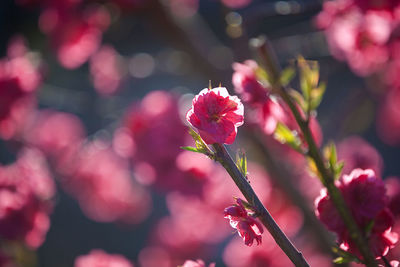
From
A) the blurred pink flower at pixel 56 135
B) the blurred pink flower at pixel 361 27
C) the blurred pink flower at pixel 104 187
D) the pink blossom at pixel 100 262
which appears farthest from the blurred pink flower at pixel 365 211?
the blurred pink flower at pixel 56 135

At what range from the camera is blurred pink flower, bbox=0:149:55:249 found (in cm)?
98

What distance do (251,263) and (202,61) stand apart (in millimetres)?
732

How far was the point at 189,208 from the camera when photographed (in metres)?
1.48

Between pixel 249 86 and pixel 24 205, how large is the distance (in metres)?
0.67

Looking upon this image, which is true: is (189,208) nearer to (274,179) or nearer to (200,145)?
(274,179)

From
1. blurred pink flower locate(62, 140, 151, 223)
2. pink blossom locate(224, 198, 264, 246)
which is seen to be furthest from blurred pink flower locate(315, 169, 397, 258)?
blurred pink flower locate(62, 140, 151, 223)

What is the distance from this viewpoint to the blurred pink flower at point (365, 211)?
552 mm

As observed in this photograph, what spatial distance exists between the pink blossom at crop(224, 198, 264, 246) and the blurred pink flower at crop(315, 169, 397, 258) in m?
0.14

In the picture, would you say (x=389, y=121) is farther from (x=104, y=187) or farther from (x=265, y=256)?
(x=104, y=187)

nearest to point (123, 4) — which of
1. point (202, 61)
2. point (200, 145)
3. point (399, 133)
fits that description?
point (202, 61)

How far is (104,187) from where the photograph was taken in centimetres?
174

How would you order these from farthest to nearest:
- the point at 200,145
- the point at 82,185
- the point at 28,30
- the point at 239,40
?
1. the point at 28,30
2. the point at 82,185
3. the point at 239,40
4. the point at 200,145

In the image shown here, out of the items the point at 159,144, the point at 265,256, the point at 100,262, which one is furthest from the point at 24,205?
the point at 265,256

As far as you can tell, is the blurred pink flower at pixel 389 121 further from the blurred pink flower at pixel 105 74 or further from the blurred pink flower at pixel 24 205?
the blurred pink flower at pixel 24 205
